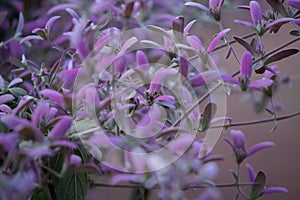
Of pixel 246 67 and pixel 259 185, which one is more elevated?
pixel 246 67

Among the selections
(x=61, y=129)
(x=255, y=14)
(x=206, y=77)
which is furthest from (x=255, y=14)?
(x=61, y=129)

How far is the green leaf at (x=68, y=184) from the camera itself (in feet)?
1.53

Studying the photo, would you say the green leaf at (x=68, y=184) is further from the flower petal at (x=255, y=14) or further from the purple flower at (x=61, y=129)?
the flower petal at (x=255, y=14)

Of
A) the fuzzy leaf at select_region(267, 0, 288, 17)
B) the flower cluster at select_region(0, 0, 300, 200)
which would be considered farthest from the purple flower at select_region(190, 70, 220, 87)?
the fuzzy leaf at select_region(267, 0, 288, 17)

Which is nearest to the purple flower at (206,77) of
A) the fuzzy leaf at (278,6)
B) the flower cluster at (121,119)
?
the flower cluster at (121,119)

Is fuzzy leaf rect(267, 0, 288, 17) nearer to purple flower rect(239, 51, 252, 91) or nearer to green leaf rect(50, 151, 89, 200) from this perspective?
purple flower rect(239, 51, 252, 91)

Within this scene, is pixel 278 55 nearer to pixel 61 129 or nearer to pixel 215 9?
pixel 215 9

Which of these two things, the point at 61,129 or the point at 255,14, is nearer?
the point at 61,129

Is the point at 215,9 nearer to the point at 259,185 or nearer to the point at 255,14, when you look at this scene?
the point at 255,14

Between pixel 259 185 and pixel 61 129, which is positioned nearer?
pixel 61 129

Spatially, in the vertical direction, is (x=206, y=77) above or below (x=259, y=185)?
above

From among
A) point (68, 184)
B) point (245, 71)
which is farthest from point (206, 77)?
point (68, 184)

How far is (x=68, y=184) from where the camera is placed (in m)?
0.48

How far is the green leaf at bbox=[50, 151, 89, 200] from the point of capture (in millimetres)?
465
